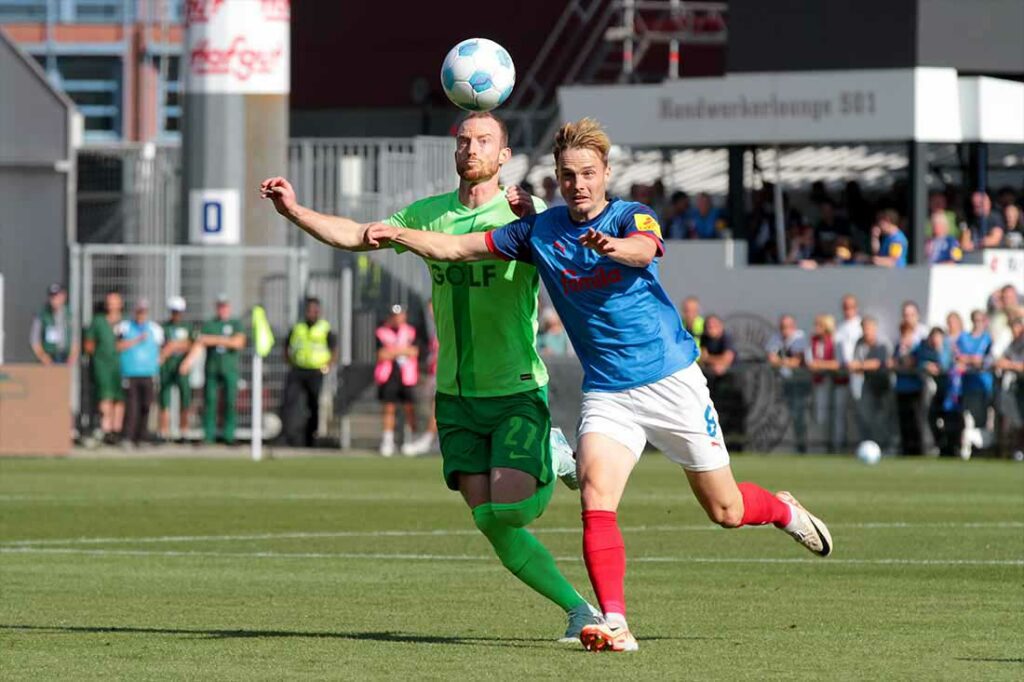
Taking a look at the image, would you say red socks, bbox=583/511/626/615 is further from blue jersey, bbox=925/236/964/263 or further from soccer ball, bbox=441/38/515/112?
blue jersey, bbox=925/236/964/263

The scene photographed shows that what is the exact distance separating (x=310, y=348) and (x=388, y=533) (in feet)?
44.5

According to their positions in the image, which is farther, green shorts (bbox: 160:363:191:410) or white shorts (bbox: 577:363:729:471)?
green shorts (bbox: 160:363:191:410)

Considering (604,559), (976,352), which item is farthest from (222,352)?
(604,559)

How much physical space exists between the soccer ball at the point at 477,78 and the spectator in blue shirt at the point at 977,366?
16931 millimetres

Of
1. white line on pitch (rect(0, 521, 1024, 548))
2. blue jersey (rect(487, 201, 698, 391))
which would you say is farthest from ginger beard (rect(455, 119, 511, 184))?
white line on pitch (rect(0, 521, 1024, 548))

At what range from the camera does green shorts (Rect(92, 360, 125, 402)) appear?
29.0 meters

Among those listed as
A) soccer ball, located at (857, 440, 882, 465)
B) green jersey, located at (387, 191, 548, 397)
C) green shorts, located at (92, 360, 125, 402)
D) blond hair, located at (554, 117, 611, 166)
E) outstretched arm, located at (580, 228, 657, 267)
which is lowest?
soccer ball, located at (857, 440, 882, 465)

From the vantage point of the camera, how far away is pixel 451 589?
1206cm

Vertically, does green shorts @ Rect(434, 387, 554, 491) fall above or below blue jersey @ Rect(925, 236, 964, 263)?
below

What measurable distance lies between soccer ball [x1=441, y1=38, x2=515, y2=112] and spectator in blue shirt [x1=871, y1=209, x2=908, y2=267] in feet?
64.6

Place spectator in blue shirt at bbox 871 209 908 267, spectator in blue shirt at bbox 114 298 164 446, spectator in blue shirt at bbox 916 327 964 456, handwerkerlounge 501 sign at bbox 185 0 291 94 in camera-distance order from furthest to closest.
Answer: handwerkerlounge 501 sign at bbox 185 0 291 94, spectator in blue shirt at bbox 871 209 908 267, spectator in blue shirt at bbox 114 298 164 446, spectator in blue shirt at bbox 916 327 964 456

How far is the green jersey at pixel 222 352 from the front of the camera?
2923 centimetres

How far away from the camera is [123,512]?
17.9 m

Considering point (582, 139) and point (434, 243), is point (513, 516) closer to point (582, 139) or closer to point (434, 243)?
point (434, 243)
